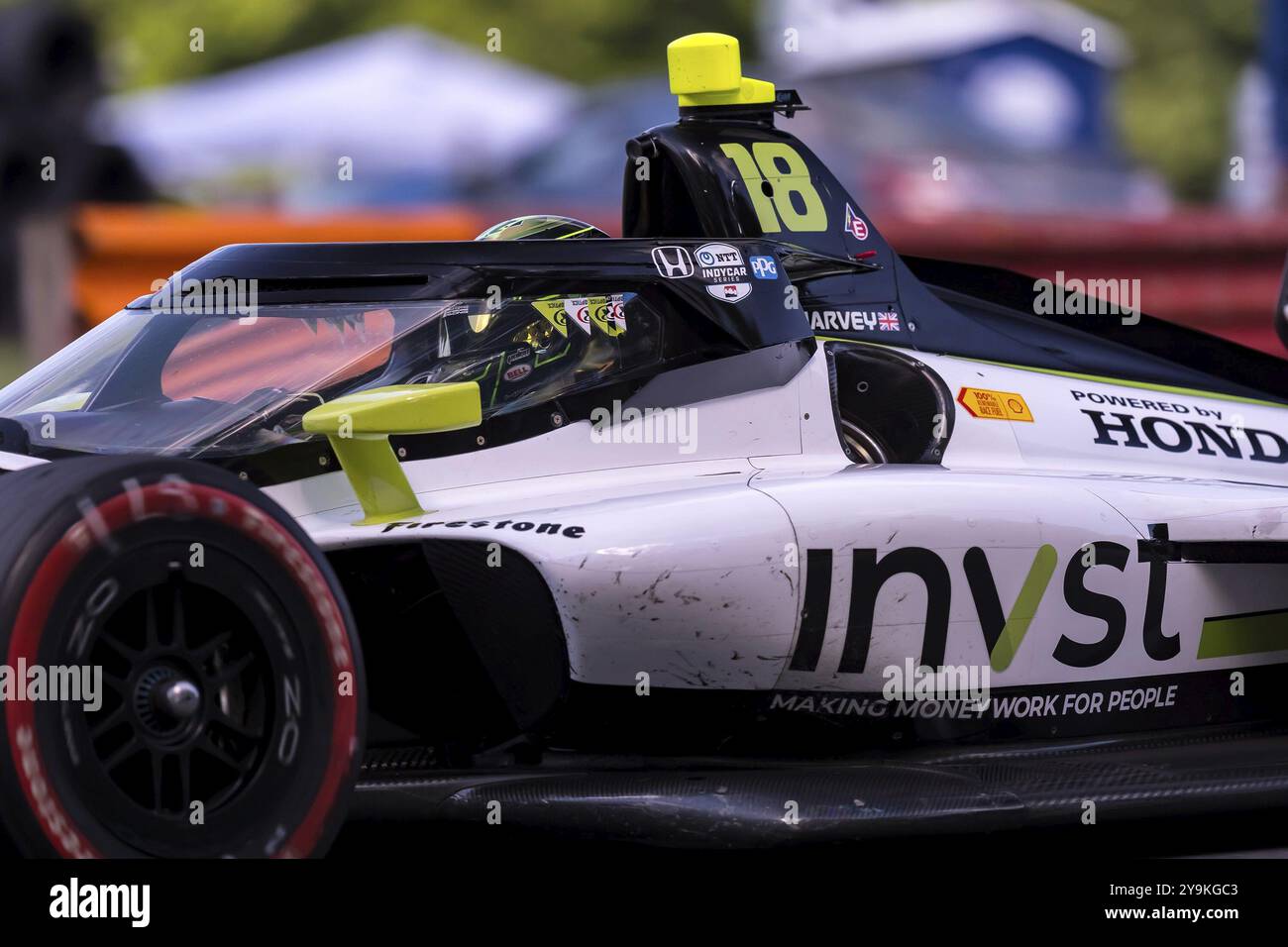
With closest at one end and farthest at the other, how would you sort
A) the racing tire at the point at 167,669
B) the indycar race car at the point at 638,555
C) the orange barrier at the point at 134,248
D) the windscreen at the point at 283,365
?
1. the racing tire at the point at 167,669
2. the indycar race car at the point at 638,555
3. the windscreen at the point at 283,365
4. the orange barrier at the point at 134,248

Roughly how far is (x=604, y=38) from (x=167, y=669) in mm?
28894

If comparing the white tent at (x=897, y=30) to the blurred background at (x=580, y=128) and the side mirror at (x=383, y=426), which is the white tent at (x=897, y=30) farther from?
the side mirror at (x=383, y=426)

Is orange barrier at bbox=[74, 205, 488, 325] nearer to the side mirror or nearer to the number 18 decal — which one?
the number 18 decal

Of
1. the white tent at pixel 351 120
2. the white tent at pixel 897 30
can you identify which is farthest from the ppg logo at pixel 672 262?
the white tent at pixel 897 30

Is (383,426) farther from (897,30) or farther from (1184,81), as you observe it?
(1184,81)

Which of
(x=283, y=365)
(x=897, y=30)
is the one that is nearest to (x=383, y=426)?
(x=283, y=365)

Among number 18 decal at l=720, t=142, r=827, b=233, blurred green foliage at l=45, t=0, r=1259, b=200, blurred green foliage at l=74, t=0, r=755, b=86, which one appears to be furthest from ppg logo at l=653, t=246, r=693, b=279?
blurred green foliage at l=74, t=0, r=755, b=86

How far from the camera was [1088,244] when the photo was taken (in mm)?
10836

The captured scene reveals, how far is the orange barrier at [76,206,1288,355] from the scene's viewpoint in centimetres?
1035

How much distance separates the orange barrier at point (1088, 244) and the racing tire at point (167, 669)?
6.94m

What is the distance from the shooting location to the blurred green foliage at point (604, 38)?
29.8 meters

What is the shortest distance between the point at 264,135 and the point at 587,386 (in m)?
18.8

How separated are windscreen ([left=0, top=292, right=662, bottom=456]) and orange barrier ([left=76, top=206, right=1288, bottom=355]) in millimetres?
5815
